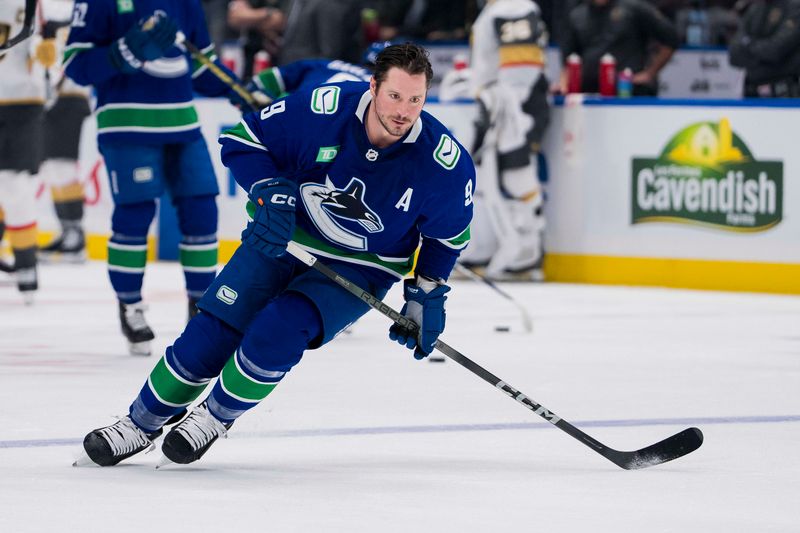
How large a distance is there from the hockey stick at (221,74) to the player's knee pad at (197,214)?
48cm

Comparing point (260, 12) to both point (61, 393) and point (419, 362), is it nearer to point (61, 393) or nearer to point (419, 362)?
point (419, 362)

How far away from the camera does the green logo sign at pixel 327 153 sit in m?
4.12

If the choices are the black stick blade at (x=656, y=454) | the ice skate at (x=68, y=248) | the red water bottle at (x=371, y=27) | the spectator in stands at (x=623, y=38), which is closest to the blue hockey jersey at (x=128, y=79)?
the black stick blade at (x=656, y=454)

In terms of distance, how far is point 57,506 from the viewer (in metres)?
3.65

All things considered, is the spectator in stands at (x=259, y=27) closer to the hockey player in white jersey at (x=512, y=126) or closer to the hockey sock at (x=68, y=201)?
the hockey sock at (x=68, y=201)

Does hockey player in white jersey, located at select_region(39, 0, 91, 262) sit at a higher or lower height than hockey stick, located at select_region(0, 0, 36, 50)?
lower

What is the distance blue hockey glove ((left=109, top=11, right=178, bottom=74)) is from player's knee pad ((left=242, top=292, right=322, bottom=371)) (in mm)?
2279

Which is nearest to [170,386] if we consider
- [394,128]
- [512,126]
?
[394,128]

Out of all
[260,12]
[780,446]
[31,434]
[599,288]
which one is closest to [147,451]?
[31,434]

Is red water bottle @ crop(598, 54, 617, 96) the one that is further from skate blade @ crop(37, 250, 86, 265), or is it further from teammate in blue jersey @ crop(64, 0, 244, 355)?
teammate in blue jersey @ crop(64, 0, 244, 355)

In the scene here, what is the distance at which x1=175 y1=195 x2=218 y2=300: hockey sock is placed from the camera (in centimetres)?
645

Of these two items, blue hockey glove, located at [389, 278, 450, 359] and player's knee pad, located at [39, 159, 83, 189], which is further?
player's knee pad, located at [39, 159, 83, 189]

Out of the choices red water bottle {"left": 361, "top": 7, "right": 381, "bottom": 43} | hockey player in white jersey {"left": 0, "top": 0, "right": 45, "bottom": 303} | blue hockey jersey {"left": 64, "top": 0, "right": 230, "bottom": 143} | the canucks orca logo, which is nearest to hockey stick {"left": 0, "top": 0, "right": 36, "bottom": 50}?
blue hockey jersey {"left": 64, "top": 0, "right": 230, "bottom": 143}

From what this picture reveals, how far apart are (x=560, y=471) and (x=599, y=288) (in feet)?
15.8
